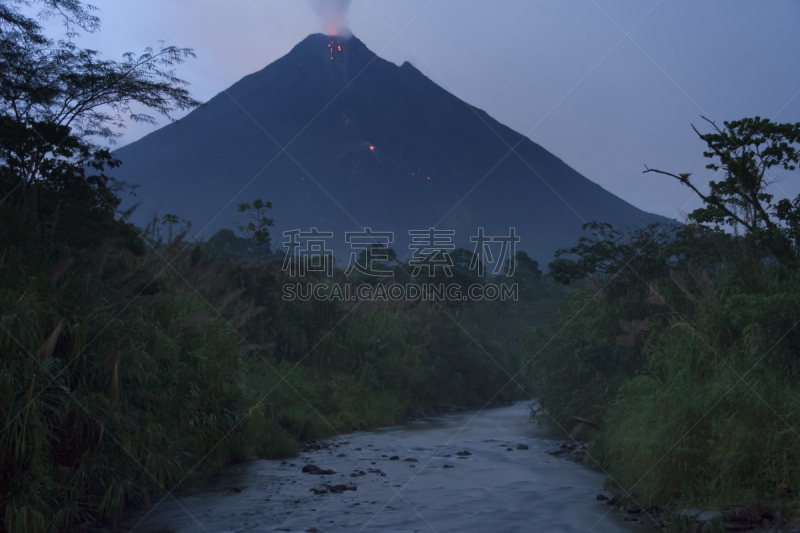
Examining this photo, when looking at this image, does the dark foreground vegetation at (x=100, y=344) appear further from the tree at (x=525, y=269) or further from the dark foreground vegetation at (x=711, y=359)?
the tree at (x=525, y=269)

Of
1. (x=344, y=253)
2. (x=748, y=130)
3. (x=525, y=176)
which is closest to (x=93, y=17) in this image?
(x=748, y=130)

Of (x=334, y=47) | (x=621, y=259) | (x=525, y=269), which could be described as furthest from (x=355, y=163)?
(x=621, y=259)

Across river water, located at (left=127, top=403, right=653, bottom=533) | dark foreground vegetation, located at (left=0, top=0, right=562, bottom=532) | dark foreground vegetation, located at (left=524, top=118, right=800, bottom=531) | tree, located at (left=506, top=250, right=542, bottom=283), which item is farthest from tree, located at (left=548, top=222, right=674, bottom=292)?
tree, located at (left=506, top=250, right=542, bottom=283)

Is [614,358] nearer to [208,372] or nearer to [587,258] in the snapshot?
[587,258]

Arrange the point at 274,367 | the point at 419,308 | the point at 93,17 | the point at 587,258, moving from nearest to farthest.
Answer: the point at 93,17 → the point at 587,258 → the point at 274,367 → the point at 419,308

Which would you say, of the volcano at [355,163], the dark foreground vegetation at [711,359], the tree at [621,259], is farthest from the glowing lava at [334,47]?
the dark foreground vegetation at [711,359]

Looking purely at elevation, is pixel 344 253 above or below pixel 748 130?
above

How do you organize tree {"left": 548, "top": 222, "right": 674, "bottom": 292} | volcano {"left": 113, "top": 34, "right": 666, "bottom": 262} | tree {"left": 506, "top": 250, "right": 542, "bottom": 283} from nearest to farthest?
tree {"left": 548, "top": 222, "right": 674, "bottom": 292}
tree {"left": 506, "top": 250, "right": 542, "bottom": 283}
volcano {"left": 113, "top": 34, "right": 666, "bottom": 262}

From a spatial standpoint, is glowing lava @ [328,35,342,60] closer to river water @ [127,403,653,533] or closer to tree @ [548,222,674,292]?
tree @ [548,222,674,292]
